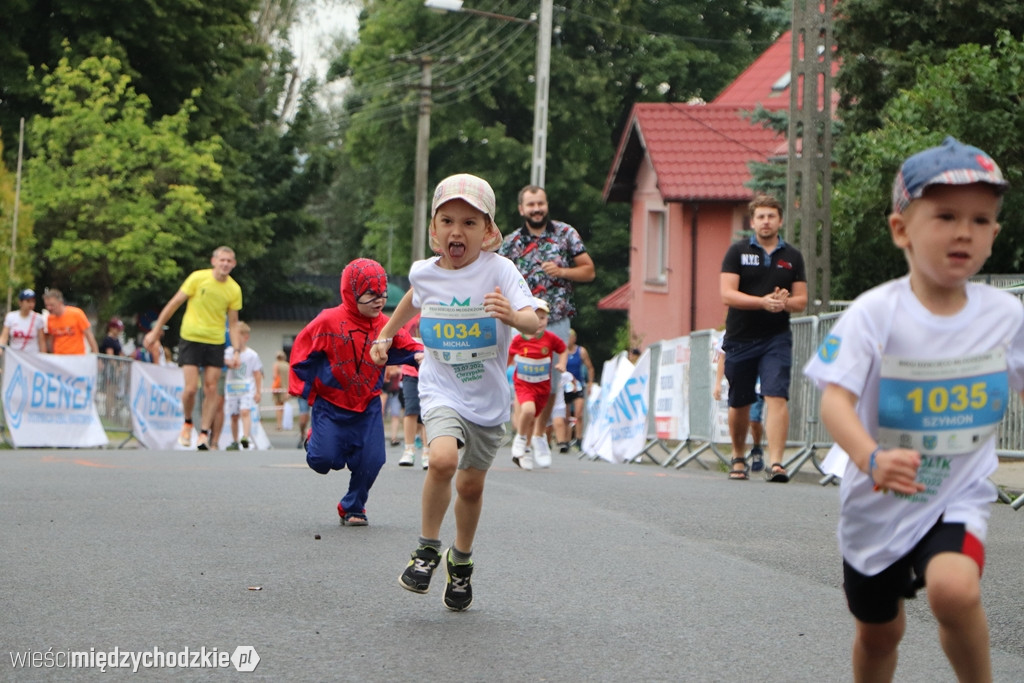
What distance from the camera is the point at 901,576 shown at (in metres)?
3.91

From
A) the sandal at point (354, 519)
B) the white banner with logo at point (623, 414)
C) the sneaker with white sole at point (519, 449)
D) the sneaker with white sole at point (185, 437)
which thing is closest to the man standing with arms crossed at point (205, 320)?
the sneaker with white sole at point (185, 437)

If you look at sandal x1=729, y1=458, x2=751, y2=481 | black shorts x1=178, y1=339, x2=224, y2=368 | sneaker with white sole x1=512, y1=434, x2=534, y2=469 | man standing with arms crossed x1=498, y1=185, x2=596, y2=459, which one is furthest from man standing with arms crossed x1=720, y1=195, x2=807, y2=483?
black shorts x1=178, y1=339, x2=224, y2=368

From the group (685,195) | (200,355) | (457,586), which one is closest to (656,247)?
(685,195)

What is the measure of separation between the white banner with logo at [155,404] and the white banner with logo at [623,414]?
5558 mm

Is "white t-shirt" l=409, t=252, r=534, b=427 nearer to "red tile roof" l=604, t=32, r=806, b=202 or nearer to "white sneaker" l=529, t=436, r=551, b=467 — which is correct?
"white sneaker" l=529, t=436, r=551, b=467

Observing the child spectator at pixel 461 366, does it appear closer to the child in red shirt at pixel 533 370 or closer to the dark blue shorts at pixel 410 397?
the child in red shirt at pixel 533 370

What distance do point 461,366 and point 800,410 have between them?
28.4ft

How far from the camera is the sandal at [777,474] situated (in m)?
12.4

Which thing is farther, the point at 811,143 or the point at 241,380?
the point at 241,380

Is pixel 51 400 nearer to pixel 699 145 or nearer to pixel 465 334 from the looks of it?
pixel 465 334

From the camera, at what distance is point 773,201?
12.0 metres

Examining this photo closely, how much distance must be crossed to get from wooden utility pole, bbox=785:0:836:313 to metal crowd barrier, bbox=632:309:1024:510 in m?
2.18

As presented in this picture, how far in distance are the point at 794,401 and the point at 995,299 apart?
10.8m

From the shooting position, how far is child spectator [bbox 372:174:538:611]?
6.18 metres
